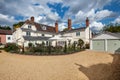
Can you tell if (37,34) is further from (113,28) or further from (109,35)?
(113,28)

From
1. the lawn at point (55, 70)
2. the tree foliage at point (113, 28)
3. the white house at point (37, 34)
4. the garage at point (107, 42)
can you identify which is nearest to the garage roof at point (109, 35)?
the garage at point (107, 42)

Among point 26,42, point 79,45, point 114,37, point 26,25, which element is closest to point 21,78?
point 114,37

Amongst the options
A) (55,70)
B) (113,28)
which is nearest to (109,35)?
(55,70)

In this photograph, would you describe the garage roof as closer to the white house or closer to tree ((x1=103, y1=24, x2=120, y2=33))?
the white house

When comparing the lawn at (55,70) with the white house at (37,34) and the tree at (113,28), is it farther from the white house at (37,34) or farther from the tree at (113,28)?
the tree at (113,28)

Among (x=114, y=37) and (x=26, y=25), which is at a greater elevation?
(x=26, y=25)

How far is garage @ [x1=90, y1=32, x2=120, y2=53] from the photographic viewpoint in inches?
861

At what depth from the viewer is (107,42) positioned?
2352cm

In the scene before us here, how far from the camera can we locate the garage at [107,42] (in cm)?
2188

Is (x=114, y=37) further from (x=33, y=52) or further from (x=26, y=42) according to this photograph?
(x=26, y=42)

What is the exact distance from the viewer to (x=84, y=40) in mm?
34250

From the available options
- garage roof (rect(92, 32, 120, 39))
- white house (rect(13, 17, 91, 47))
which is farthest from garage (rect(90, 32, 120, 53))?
white house (rect(13, 17, 91, 47))

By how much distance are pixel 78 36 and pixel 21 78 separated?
2982 cm

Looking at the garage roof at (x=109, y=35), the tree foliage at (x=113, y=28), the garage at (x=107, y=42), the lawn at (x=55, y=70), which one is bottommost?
the lawn at (x=55, y=70)
